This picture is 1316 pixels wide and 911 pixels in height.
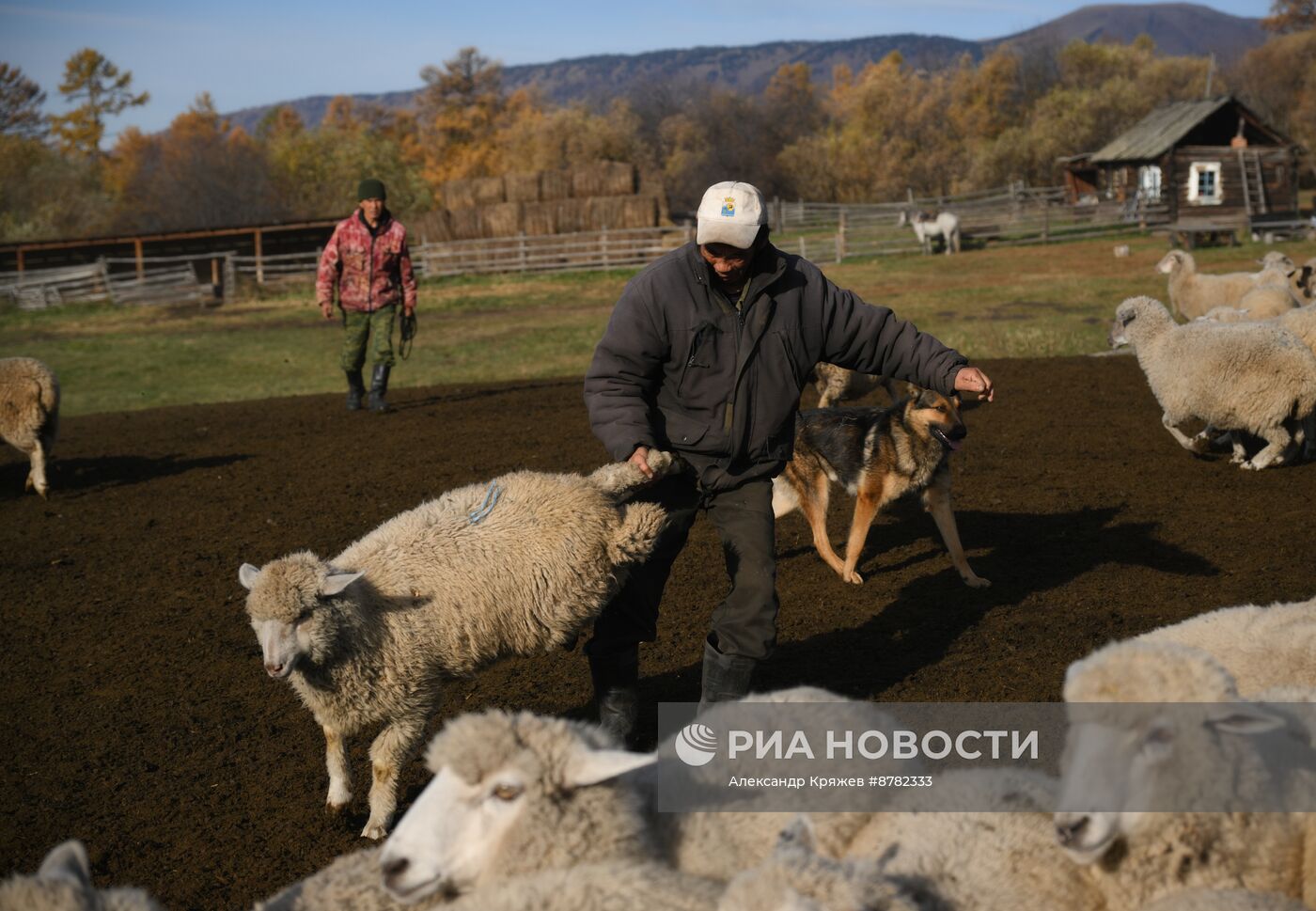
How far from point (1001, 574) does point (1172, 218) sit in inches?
1349

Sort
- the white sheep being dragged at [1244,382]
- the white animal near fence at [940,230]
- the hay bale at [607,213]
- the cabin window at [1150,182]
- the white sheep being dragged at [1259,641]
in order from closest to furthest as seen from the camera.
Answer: the white sheep being dragged at [1259,641], the white sheep being dragged at [1244,382], the white animal near fence at [940,230], the hay bale at [607,213], the cabin window at [1150,182]

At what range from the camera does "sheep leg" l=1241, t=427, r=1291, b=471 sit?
9.83m

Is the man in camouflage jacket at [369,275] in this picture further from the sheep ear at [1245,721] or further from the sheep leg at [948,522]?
the sheep ear at [1245,721]

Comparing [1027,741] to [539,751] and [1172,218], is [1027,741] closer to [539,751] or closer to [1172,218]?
[539,751]

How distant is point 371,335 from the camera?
46.1ft

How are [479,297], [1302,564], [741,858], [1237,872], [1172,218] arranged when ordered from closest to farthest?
1. [1237,872]
2. [741,858]
3. [1302,564]
4. [479,297]
5. [1172,218]

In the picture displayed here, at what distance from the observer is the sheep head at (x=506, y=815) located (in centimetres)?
289

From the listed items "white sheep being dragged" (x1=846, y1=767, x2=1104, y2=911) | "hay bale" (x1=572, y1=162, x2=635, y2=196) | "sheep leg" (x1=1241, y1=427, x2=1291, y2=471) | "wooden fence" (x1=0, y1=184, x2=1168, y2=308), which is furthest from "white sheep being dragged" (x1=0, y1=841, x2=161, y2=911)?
"hay bale" (x1=572, y1=162, x2=635, y2=196)

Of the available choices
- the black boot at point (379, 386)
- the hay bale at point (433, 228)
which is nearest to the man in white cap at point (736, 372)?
the black boot at point (379, 386)

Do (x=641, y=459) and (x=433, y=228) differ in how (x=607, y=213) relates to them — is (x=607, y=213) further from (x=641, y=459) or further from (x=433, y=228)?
(x=641, y=459)

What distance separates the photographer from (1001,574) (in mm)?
7660

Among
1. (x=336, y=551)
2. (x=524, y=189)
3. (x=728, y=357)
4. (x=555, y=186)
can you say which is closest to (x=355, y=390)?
(x=336, y=551)

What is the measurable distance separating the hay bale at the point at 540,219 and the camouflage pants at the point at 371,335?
2593 cm

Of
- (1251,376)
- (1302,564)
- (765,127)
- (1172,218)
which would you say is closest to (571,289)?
(1172,218)
